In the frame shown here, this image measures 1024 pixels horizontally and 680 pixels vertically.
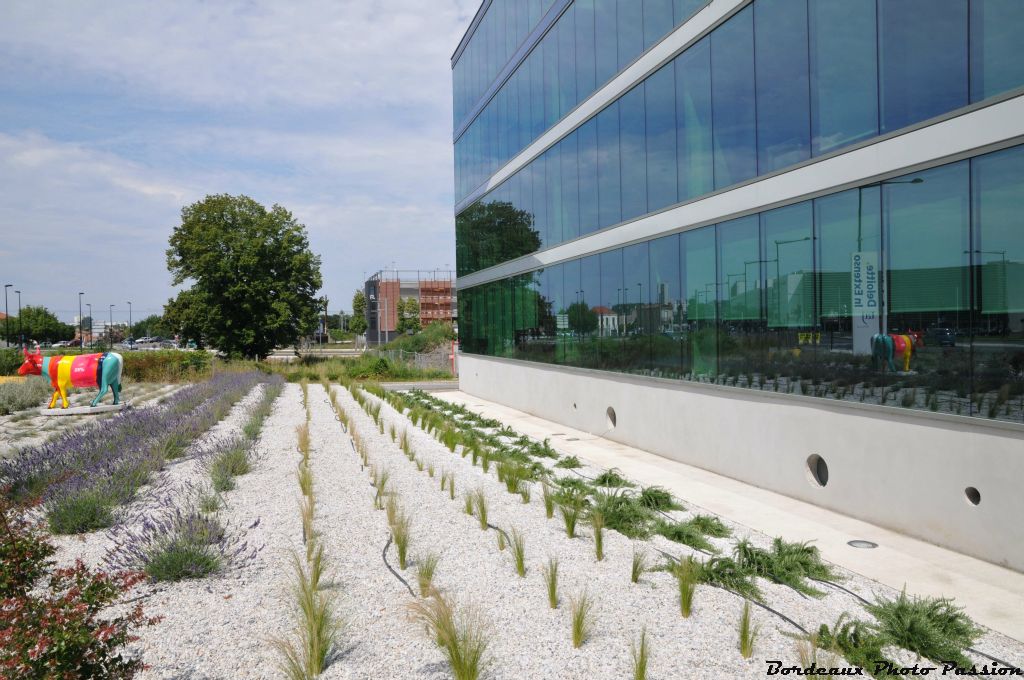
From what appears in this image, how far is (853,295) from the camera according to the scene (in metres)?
9.17

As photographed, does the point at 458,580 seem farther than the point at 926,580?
No

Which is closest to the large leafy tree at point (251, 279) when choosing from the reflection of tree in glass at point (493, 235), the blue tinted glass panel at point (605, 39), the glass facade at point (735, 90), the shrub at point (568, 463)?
the reflection of tree in glass at point (493, 235)

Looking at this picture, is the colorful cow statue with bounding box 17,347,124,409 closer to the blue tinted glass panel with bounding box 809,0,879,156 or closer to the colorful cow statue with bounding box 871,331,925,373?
the blue tinted glass panel with bounding box 809,0,879,156

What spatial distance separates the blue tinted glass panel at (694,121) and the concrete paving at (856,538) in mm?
4792

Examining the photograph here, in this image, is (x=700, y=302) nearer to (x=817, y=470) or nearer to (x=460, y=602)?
(x=817, y=470)

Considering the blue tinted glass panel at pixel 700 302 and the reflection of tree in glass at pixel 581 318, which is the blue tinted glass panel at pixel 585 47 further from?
the blue tinted glass panel at pixel 700 302

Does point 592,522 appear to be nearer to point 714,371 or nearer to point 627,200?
point 714,371

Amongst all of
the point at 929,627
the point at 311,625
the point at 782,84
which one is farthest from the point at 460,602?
the point at 782,84

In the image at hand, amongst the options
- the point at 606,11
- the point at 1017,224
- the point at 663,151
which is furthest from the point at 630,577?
the point at 606,11

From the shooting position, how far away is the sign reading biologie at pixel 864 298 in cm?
884

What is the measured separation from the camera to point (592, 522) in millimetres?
7688

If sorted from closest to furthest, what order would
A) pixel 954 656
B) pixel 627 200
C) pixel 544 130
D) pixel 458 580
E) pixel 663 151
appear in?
pixel 954 656, pixel 458 580, pixel 663 151, pixel 627 200, pixel 544 130

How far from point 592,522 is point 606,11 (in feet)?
40.5

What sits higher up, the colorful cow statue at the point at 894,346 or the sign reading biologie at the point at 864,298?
the sign reading biologie at the point at 864,298
